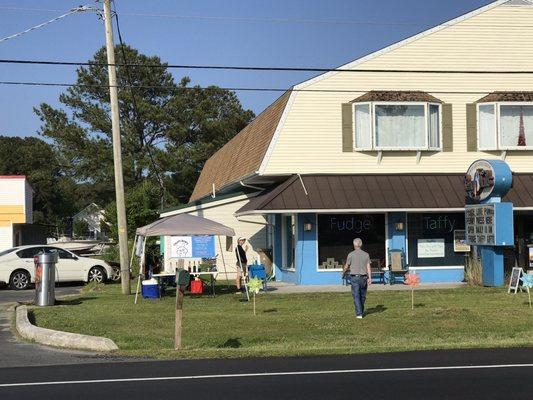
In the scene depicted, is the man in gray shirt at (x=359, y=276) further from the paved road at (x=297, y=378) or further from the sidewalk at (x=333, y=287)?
the sidewalk at (x=333, y=287)

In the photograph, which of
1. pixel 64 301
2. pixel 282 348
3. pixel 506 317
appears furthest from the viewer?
pixel 64 301

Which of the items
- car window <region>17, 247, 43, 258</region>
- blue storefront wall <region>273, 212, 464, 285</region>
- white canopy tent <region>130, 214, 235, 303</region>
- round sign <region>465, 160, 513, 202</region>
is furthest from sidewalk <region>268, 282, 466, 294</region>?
car window <region>17, 247, 43, 258</region>

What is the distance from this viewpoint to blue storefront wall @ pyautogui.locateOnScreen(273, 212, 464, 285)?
23531mm

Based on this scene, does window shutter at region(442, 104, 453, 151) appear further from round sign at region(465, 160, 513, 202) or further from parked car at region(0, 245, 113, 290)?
parked car at region(0, 245, 113, 290)

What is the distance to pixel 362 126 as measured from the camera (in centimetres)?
2445

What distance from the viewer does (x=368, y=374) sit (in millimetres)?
9859

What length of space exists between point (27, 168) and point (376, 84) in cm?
6378

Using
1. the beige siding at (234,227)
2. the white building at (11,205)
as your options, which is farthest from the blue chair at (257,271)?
the white building at (11,205)

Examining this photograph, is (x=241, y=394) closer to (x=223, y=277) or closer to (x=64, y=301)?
(x=64, y=301)

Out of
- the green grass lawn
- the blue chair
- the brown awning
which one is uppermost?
the brown awning

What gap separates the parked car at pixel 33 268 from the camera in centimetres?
2492

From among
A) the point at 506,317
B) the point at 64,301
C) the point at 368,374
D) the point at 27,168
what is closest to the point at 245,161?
the point at 64,301

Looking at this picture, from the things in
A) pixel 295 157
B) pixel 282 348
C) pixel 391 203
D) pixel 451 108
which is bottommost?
pixel 282 348

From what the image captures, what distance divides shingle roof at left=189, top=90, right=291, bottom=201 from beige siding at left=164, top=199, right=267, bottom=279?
3.79 ft
